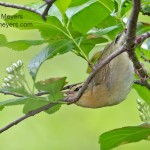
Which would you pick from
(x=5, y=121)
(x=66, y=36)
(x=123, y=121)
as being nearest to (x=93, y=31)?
(x=66, y=36)

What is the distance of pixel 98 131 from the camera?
2.32m

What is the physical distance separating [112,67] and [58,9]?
0.12 metres

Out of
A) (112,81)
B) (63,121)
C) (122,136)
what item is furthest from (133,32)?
(63,121)

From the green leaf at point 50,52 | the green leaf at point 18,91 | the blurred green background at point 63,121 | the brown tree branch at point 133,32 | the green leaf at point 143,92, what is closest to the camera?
the brown tree branch at point 133,32

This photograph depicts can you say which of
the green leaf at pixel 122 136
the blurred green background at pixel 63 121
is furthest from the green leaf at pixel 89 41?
the blurred green background at pixel 63 121

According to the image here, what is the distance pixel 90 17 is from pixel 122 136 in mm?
200

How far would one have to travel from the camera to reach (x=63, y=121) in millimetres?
2404

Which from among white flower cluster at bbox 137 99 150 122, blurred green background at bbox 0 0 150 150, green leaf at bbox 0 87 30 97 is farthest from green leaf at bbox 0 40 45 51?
blurred green background at bbox 0 0 150 150

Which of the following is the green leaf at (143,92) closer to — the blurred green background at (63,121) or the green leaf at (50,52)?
the green leaf at (50,52)

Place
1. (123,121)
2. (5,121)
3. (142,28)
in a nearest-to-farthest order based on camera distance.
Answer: (142,28), (123,121), (5,121)

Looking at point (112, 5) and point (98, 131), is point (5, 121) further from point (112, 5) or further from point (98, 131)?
point (112, 5)

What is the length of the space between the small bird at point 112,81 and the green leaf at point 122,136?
0.28ft

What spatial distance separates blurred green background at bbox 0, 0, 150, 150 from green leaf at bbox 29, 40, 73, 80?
1.24 metres

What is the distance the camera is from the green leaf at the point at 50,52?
981mm
